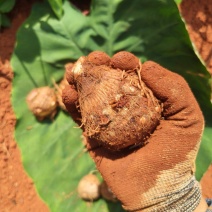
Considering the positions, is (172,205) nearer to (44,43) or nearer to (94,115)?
(94,115)

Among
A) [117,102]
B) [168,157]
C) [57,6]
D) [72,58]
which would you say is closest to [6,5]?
[57,6]

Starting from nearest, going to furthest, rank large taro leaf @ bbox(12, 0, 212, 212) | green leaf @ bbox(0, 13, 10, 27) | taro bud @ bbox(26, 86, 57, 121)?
large taro leaf @ bbox(12, 0, 212, 212)
taro bud @ bbox(26, 86, 57, 121)
green leaf @ bbox(0, 13, 10, 27)

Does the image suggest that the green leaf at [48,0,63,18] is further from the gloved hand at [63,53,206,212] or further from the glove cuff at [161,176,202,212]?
the glove cuff at [161,176,202,212]

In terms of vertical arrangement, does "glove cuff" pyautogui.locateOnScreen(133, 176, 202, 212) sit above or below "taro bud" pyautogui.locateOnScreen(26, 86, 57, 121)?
below

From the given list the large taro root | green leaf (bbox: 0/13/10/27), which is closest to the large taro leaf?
green leaf (bbox: 0/13/10/27)

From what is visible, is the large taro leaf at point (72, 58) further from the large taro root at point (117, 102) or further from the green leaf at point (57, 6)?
the large taro root at point (117, 102)

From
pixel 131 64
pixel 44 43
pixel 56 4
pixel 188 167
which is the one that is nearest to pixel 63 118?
pixel 44 43

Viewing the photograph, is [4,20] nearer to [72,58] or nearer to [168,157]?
[72,58]
